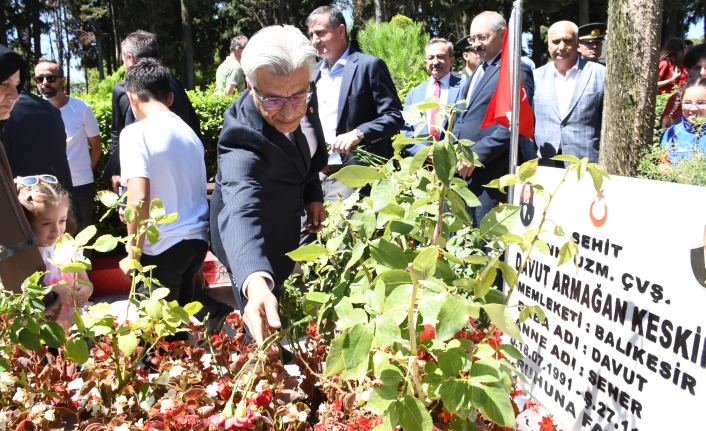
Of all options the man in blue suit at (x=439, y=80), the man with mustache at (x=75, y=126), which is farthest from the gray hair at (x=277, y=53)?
the man in blue suit at (x=439, y=80)

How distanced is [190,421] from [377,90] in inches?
123

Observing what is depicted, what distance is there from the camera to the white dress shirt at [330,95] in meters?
4.05

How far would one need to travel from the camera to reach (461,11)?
78.6 feet

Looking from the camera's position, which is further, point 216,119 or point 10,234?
point 216,119

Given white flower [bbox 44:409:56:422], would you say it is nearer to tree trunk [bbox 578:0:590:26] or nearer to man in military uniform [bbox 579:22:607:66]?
man in military uniform [bbox 579:22:607:66]

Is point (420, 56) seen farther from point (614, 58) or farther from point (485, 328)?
point (485, 328)

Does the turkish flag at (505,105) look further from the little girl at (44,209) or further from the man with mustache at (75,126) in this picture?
the man with mustache at (75,126)

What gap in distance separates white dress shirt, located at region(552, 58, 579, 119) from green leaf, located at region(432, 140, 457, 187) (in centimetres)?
368

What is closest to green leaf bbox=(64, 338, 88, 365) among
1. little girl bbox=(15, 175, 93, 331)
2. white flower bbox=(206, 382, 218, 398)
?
white flower bbox=(206, 382, 218, 398)

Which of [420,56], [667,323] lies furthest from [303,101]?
[420,56]

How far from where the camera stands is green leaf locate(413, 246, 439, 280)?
922mm

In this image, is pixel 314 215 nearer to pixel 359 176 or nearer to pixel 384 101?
pixel 359 176

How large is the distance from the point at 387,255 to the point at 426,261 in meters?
0.22


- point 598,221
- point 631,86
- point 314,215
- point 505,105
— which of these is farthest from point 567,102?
point 598,221
